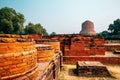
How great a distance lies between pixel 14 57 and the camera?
2.59 meters

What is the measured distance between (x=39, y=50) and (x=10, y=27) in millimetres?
28770

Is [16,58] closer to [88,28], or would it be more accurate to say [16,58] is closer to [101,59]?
[101,59]

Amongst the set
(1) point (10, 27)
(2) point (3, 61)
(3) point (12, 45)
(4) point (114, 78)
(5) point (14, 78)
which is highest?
(1) point (10, 27)

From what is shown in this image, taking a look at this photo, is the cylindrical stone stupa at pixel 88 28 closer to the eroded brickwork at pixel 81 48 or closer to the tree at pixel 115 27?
the tree at pixel 115 27

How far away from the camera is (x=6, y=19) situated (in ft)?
108

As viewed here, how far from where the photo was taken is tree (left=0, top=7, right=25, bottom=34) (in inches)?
1260

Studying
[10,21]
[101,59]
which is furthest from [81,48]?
[10,21]

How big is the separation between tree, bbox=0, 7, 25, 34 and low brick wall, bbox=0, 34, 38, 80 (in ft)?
101

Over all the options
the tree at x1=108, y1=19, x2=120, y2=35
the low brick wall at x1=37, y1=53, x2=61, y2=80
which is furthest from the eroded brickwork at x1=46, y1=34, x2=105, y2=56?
the tree at x1=108, y1=19, x2=120, y2=35

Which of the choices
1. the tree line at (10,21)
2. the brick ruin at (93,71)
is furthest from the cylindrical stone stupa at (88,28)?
the brick ruin at (93,71)

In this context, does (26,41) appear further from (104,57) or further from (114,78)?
(104,57)

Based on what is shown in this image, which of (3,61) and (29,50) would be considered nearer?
(3,61)

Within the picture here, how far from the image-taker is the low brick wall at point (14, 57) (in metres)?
2.45

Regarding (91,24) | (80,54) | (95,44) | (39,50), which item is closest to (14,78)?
(39,50)
